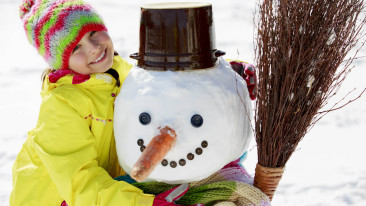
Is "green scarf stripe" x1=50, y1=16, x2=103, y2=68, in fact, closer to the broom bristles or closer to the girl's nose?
the girl's nose

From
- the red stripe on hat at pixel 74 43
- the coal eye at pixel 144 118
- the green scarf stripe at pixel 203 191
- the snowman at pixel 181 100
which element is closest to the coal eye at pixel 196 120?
the snowman at pixel 181 100

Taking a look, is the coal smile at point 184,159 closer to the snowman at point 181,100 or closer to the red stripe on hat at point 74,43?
the snowman at point 181,100

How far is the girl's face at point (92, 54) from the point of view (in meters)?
1.44

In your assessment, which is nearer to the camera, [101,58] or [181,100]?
[181,100]

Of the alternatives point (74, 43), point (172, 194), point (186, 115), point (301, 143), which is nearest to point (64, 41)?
point (74, 43)

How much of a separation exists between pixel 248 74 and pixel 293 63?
0.28m

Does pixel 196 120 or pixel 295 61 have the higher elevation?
pixel 295 61

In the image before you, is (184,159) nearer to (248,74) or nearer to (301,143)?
(248,74)

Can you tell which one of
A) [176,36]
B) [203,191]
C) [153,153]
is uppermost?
[176,36]

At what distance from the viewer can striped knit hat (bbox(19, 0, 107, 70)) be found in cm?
139

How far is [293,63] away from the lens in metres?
1.27

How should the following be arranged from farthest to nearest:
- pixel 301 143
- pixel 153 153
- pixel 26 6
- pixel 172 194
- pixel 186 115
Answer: pixel 301 143, pixel 26 6, pixel 172 194, pixel 186 115, pixel 153 153

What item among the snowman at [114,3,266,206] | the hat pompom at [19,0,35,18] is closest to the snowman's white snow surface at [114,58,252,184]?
the snowman at [114,3,266,206]

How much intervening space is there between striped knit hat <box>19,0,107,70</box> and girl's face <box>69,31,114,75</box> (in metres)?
0.02
